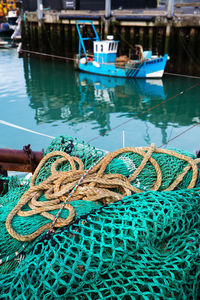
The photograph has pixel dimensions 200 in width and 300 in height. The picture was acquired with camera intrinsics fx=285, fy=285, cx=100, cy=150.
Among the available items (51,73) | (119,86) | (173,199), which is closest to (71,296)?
(173,199)

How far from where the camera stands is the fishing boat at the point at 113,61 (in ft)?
58.0

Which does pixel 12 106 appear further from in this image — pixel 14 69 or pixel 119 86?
pixel 14 69

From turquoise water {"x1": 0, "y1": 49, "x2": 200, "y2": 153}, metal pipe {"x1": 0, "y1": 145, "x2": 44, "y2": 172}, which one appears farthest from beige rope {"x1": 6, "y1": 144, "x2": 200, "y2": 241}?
turquoise water {"x1": 0, "y1": 49, "x2": 200, "y2": 153}

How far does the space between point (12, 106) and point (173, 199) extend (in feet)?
43.0

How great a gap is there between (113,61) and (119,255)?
19.9 meters

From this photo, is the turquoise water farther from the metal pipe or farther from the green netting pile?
the green netting pile

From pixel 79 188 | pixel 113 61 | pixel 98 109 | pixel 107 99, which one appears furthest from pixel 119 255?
pixel 113 61

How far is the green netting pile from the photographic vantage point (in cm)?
122

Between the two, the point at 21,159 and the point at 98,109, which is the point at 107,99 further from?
the point at 21,159

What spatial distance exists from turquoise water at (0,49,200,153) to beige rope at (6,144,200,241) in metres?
5.17

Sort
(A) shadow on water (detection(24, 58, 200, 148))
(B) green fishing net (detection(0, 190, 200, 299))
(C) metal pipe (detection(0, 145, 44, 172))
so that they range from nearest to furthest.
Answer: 1. (B) green fishing net (detection(0, 190, 200, 299))
2. (C) metal pipe (detection(0, 145, 44, 172))
3. (A) shadow on water (detection(24, 58, 200, 148))

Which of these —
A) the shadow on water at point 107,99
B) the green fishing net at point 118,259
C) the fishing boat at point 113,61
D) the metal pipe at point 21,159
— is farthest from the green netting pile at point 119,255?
the fishing boat at point 113,61

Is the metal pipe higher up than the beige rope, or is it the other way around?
the beige rope

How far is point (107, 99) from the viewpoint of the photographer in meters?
14.7
